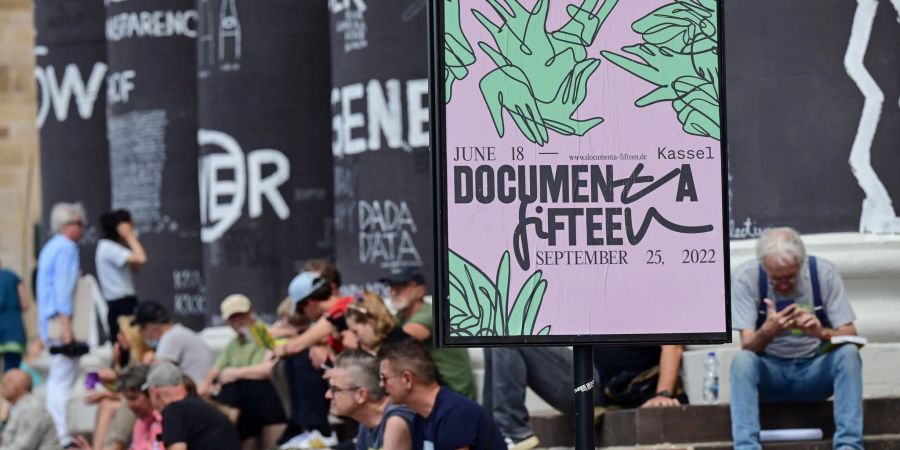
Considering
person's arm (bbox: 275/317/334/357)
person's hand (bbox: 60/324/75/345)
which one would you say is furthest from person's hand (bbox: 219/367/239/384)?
person's hand (bbox: 60/324/75/345)

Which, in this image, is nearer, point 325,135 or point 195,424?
point 195,424

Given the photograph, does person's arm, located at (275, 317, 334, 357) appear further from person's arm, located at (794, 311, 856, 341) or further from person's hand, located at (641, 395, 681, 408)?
person's arm, located at (794, 311, 856, 341)

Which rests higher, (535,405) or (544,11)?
(544,11)

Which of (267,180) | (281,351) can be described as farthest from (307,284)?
(267,180)

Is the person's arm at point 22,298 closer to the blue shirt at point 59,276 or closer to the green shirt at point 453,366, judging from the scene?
the blue shirt at point 59,276

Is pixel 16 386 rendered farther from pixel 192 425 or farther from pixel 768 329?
pixel 768 329

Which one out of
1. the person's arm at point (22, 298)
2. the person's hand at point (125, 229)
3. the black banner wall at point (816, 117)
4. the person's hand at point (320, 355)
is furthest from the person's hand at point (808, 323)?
the person's arm at point (22, 298)

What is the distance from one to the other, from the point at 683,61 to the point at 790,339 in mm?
3671

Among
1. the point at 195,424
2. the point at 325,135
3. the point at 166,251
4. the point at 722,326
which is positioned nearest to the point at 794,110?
the point at 195,424

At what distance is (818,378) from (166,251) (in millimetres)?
9276

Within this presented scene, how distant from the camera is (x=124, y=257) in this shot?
15.7m

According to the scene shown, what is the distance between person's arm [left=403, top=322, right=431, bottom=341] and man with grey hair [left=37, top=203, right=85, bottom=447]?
4.60 m

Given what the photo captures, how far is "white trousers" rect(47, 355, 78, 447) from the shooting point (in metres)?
15.5

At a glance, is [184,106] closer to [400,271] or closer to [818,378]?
[400,271]
